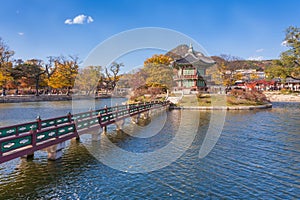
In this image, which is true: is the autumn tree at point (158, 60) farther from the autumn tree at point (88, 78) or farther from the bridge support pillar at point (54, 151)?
the bridge support pillar at point (54, 151)

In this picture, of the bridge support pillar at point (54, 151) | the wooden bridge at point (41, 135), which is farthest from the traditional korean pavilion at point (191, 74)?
the bridge support pillar at point (54, 151)

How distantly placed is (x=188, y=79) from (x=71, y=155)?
44393mm

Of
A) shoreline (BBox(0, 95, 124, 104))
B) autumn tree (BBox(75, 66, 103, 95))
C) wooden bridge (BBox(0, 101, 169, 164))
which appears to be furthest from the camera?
autumn tree (BBox(75, 66, 103, 95))

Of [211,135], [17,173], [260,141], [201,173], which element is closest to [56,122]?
[17,173]

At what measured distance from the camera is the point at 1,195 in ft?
28.2

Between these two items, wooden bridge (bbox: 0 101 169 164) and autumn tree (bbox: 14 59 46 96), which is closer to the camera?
wooden bridge (bbox: 0 101 169 164)

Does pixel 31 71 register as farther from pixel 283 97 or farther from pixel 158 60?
pixel 283 97

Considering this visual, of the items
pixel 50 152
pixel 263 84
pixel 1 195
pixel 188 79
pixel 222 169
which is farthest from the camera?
pixel 263 84

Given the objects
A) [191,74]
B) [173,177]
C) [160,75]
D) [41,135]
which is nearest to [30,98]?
[160,75]

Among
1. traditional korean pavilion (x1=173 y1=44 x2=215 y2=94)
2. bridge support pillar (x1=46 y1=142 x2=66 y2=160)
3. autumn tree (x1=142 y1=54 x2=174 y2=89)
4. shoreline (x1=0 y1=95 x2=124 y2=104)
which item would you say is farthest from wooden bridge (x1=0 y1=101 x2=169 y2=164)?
shoreline (x1=0 y1=95 x2=124 y2=104)

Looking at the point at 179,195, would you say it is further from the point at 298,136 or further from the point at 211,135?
the point at 298,136

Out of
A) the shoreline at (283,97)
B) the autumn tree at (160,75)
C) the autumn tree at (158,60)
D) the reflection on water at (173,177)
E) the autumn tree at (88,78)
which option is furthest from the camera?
the autumn tree at (88,78)

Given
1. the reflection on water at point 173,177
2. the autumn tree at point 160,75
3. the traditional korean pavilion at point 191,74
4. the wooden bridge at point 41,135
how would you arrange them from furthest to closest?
1. the autumn tree at point 160,75
2. the traditional korean pavilion at point 191,74
3. the wooden bridge at point 41,135
4. the reflection on water at point 173,177

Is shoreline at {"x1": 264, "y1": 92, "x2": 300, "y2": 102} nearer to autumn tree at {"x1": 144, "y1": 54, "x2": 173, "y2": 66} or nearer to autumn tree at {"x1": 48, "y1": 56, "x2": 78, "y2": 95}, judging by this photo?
autumn tree at {"x1": 144, "y1": 54, "x2": 173, "y2": 66}
